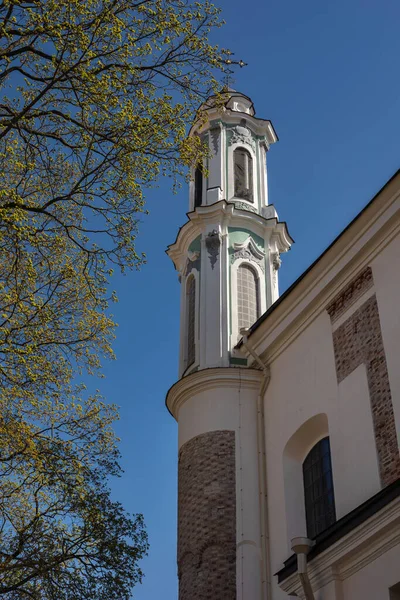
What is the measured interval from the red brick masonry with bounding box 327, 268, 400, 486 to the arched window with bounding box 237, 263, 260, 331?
173 inches

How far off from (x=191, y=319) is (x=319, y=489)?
707 cm

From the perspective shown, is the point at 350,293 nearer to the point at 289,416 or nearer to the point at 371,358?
the point at 371,358

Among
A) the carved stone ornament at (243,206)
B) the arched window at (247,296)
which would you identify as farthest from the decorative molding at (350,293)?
the carved stone ornament at (243,206)

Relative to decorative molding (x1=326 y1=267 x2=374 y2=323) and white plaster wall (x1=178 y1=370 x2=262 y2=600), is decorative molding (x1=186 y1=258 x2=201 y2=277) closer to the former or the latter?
white plaster wall (x1=178 y1=370 x2=262 y2=600)

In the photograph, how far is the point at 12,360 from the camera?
11.6 meters

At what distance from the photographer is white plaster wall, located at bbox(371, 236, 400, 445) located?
13945mm

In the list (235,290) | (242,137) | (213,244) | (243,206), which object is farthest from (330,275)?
(242,137)

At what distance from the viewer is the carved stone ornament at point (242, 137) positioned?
2453cm

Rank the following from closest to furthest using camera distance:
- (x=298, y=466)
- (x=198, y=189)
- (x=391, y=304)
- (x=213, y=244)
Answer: (x=391, y=304)
(x=298, y=466)
(x=213, y=244)
(x=198, y=189)

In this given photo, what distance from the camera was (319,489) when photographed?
16031 millimetres

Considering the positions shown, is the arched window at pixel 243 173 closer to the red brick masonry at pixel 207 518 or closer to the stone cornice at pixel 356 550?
the red brick masonry at pixel 207 518

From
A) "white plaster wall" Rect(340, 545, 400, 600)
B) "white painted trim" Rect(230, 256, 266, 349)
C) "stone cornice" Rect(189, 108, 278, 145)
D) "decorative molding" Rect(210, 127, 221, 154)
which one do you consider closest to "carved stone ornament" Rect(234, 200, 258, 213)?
"white painted trim" Rect(230, 256, 266, 349)

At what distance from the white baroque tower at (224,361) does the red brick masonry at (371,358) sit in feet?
10.7

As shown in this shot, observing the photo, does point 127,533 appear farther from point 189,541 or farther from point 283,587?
point 189,541
